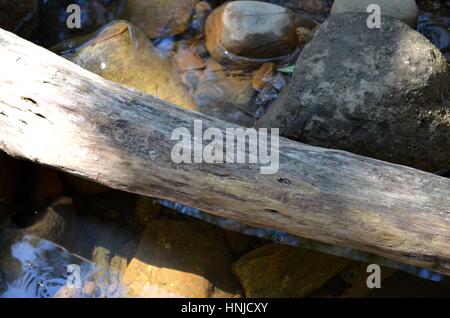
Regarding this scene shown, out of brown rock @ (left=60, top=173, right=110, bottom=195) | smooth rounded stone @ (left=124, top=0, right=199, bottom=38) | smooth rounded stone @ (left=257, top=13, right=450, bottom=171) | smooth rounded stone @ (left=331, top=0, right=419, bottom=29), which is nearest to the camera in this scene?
smooth rounded stone @ (left=257, top=13, right=450, bottom=171)

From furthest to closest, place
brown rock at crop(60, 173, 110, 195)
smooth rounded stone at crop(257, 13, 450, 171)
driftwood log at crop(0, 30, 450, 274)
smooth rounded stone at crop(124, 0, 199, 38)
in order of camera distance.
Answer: smooth rounded stone at crop(124, 0, 199, 38)
brown rock at crop(60, 173, 110, 195)
smooth rounded stone at crop(257, 13, 450, 171)
driftwood log at crop(0, 30, 450, 274)

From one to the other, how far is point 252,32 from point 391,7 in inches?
32.7

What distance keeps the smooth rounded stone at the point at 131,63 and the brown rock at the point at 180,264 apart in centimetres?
79

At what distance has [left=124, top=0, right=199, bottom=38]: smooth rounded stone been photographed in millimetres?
3697

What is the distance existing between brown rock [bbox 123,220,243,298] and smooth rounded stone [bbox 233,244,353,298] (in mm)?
88

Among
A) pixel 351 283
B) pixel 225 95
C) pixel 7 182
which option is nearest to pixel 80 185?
pixel 7 182

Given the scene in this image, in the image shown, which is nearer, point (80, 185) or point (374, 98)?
point (374, 98)

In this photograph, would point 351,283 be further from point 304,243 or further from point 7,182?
point 7,182

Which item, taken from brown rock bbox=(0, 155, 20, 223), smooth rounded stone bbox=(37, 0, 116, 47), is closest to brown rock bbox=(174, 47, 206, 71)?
smooth rounded stone bbox=(37, 0, 116, 47)

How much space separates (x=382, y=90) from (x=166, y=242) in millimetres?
1313

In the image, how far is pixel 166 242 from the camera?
2.91 m

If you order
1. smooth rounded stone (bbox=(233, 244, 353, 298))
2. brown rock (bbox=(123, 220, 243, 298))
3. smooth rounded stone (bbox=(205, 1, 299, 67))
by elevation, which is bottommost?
smooth rounded stone (bbox=(233, 244, 353, 298))

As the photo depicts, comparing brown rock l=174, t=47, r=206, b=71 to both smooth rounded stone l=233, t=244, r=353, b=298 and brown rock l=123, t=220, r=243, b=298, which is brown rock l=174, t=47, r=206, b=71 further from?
smooth rounded stone l=233, t=244, r=353, b=298

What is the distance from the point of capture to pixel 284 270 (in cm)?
286
